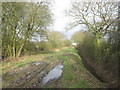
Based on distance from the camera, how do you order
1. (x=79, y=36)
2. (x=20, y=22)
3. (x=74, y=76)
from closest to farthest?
(x=74, y=76) < (x=20, y=22) < (x=79, y=36)

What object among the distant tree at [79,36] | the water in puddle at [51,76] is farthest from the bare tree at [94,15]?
the water in puddle at [51,76]

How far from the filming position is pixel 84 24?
1195cm

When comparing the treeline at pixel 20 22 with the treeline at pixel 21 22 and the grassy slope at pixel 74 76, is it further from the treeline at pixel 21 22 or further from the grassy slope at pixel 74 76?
the grassy slope at pixel 74 76

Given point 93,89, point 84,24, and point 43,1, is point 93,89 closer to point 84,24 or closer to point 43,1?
point 84,24

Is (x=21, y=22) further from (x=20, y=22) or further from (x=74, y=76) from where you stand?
(x=74, y=76)

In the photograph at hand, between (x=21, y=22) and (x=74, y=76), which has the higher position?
(x=21, y=22)

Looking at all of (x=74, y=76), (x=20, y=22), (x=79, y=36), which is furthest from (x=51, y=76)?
(x=79, y=36)

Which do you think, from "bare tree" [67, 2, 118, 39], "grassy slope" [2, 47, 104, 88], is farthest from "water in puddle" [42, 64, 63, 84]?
"bare tree" [67, 2, 118, 39]

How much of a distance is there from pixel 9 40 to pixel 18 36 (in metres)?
1.32

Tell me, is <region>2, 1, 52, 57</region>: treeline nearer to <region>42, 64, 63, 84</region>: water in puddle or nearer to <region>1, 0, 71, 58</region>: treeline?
<region>1, 0, 71, 58</region>: treeline

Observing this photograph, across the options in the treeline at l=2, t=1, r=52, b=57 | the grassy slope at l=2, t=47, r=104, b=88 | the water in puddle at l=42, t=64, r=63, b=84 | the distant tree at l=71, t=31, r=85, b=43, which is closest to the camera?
the grassy slope at l=2, t=47, r=104, b=88

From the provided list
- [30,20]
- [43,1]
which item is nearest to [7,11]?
[30,20]

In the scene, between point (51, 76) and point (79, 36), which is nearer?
point (51, 76)

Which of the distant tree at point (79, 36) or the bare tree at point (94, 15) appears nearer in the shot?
the bare tree at point (94, 15)
